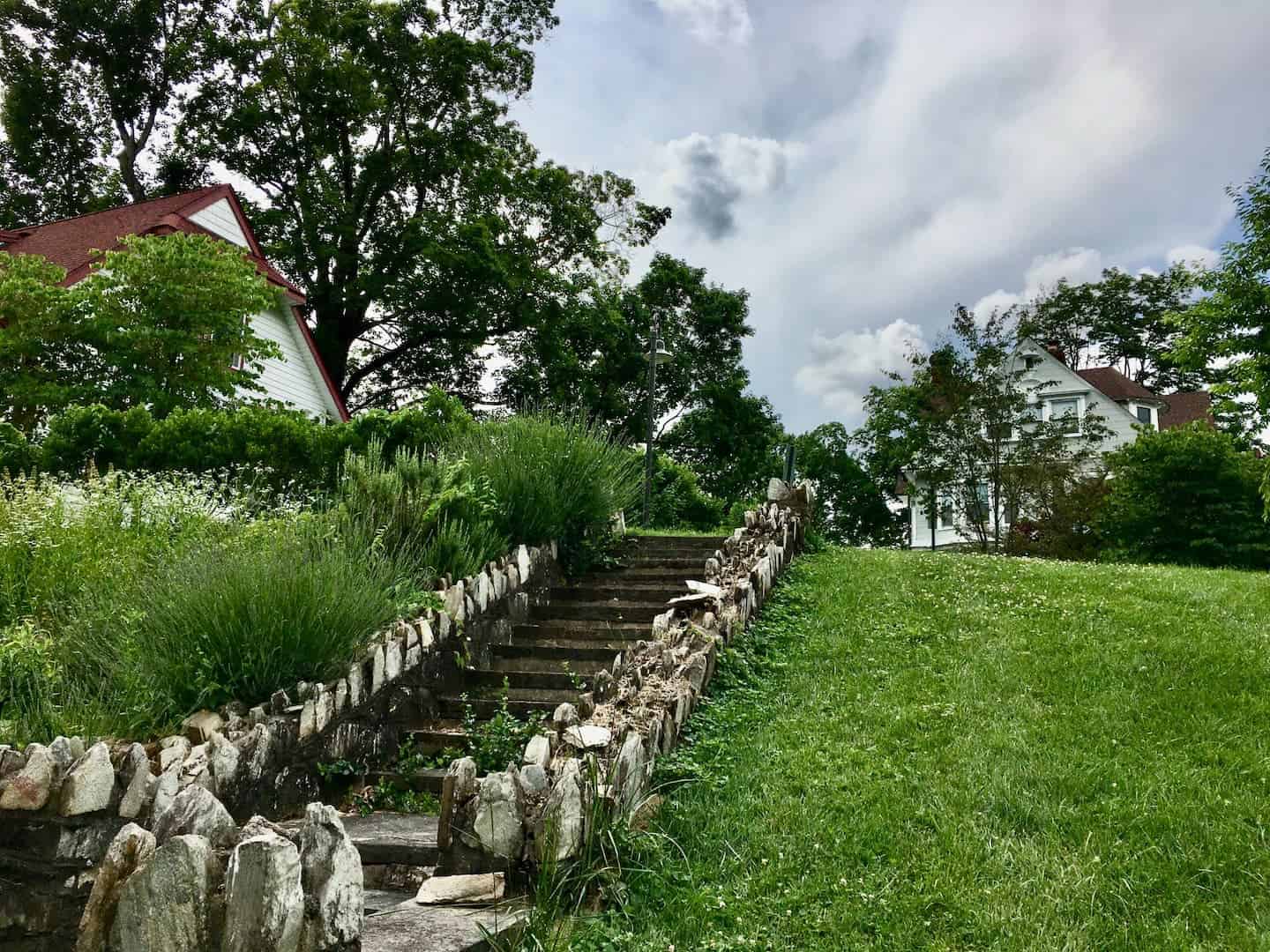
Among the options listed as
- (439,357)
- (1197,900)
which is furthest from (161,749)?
(439,357)

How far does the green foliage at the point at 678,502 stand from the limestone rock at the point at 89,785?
13.9 metres

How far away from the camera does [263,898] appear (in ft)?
8.41

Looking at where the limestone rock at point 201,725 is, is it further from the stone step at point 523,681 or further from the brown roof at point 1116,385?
the brown roof at point 1116,385

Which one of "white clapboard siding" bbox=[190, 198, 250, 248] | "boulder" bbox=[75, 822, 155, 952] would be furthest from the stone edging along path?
"white clapboard siding" bbox=[190, 198, 250, 248]

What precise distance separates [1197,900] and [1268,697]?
111 inches

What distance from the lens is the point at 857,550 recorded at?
11898 mm

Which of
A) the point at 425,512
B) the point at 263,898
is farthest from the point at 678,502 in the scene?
the point at 263,898

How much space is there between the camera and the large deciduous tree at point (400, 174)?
2256 cm

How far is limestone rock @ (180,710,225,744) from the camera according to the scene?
455 cm

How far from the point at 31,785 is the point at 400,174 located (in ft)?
75.1

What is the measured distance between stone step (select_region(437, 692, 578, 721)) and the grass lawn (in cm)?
116

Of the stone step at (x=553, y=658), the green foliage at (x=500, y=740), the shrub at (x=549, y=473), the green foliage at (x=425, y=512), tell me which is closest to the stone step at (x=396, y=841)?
the green foliage at (x=500, y=740)

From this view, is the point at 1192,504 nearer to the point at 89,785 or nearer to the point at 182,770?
the point at 182,770

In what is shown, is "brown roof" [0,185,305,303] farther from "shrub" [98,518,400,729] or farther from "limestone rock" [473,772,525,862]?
"limestone rock" [473,772,525,862]
